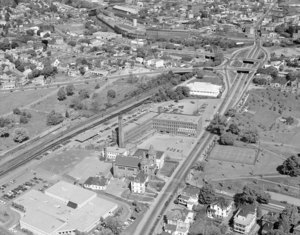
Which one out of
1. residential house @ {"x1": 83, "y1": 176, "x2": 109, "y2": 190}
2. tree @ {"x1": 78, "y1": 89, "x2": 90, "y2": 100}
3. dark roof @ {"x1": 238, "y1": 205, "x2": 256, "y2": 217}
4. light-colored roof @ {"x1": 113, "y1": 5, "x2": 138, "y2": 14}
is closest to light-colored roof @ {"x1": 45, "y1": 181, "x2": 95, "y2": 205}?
residential house @ {"x1": 83, "y1": 176, "x2": 109, "y2": 190}

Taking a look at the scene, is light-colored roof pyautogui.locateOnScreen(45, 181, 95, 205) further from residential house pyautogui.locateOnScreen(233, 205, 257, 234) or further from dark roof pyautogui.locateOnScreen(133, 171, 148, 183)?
residential house pyautogui.locateOnScreen(233, 205, 257, 234)

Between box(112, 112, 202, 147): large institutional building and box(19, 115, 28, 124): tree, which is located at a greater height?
box(112, 112, 202, 147): large institutional building

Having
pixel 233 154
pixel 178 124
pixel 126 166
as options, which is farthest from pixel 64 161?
pixel 233 154

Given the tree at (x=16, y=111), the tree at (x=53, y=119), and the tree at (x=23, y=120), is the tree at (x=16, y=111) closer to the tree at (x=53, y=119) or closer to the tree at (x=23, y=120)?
the tree at (x=23, y=120)

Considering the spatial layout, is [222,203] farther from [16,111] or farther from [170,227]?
[16,111]

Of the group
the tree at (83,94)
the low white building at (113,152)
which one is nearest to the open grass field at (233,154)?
the low white building at (113,152)

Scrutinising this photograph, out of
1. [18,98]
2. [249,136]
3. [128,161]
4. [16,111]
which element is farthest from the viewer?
[18,98]

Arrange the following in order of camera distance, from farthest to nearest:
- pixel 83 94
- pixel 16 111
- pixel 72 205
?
1. pixel 83 94
2. pixel 16 111
3. pixel 72 205
